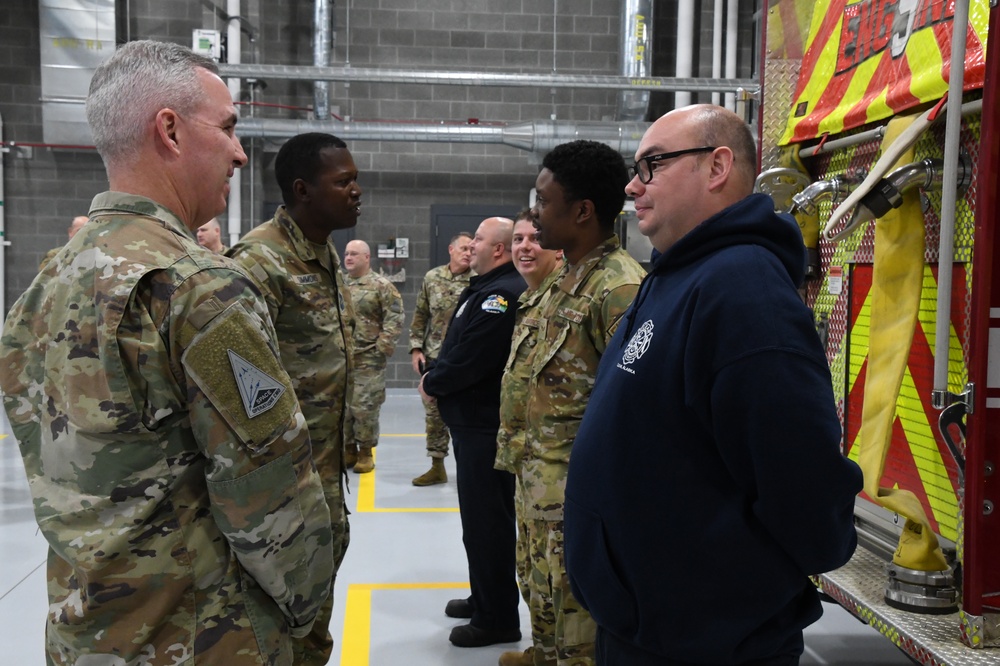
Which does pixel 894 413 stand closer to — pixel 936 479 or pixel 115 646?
pixel 936 479

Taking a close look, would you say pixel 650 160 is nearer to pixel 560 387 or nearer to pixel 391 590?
pixel 560 387

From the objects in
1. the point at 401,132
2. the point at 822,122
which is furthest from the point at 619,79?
the point at 822,122

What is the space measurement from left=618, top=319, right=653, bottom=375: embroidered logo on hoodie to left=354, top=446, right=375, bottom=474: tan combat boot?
5.85 meters

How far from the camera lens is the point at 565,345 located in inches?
114

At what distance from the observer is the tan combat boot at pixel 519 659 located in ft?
11.9

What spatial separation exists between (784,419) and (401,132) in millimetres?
9799

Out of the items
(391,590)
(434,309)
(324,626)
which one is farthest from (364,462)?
(324,626)

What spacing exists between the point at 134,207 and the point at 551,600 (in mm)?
2003

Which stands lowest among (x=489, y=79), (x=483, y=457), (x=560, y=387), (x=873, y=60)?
(x=483, y=457)

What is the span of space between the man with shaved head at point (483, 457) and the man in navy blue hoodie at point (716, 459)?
7.03ft

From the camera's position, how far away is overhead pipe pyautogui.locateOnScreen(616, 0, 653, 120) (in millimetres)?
10758

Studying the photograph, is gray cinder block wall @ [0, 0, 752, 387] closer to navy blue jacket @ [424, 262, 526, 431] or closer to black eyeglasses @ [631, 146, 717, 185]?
navy blue jacket @ [424, 262, 526, 431]

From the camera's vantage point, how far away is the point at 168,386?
58.9 inches

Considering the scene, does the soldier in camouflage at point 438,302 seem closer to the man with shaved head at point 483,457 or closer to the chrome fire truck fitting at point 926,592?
the man with shaved head at point 483,457
